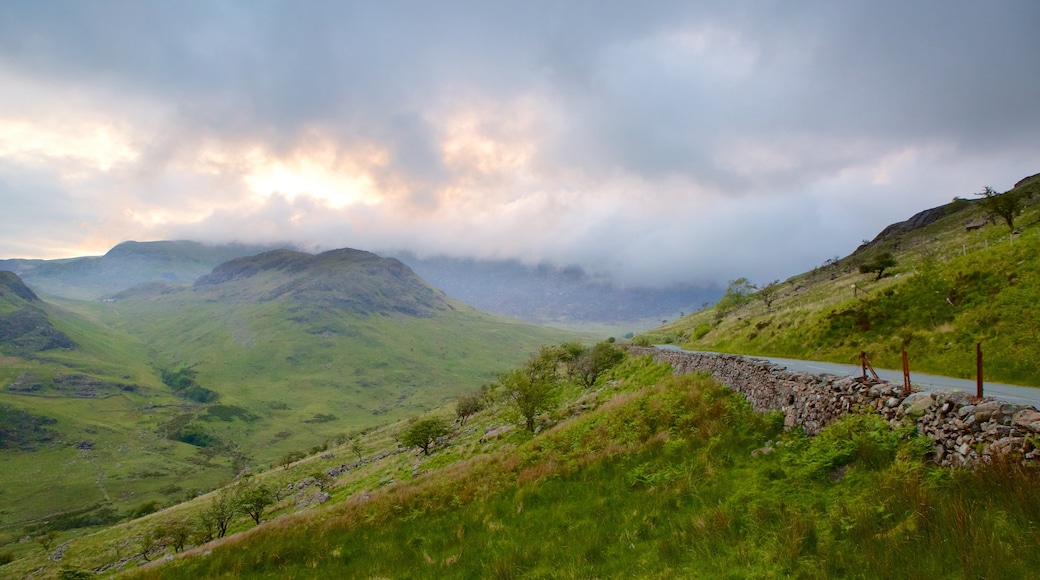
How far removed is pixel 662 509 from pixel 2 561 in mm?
182008

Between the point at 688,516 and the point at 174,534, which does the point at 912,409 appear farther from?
the point at 174,534

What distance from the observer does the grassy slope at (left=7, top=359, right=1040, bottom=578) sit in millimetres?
6648

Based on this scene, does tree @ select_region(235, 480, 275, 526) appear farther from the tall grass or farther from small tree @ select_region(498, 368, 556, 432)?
the tall grass

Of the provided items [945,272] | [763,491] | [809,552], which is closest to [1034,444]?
[809,552]

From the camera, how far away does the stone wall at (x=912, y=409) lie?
23.7 ft

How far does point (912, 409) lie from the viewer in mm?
9406

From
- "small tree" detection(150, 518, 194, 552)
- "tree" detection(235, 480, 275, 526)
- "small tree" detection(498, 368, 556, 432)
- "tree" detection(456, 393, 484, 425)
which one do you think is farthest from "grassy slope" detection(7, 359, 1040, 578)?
"tree" detection(456, 393, 484, 425)

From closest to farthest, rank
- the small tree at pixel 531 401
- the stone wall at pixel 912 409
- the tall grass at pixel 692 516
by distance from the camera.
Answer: the tall grass at pixel 692 516 → the stone wall at pixel 912 409 → the small tree at pixel 531 401

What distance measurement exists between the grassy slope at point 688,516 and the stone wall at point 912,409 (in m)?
0.43

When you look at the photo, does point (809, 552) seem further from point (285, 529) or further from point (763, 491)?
point (285, 529)

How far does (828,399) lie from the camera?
12078 mm

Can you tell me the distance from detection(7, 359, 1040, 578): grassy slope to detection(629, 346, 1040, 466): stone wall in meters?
0.43

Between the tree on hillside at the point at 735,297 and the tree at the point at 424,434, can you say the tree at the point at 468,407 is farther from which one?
the tree on hillside at the point at 735,297

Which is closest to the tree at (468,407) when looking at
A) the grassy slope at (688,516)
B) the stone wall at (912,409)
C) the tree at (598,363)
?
the tree at (598,363)
